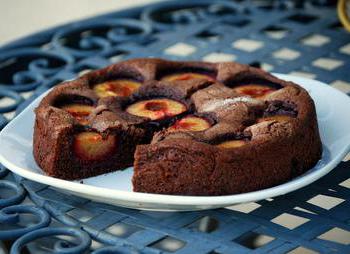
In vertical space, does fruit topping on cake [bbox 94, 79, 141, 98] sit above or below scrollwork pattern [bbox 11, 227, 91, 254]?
above

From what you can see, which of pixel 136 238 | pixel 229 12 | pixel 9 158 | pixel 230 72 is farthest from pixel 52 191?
pixel 229 12

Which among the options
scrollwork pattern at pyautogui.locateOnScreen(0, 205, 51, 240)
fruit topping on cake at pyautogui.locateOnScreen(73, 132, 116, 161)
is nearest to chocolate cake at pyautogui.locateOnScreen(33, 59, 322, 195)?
fruit topping on cake at pyautogui.locateOnScreen(73, 132, 116, 161)

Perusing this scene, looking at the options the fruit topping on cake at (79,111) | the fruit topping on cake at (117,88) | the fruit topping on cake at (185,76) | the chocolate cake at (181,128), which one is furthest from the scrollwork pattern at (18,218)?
the fruit topping on cake at (185,76)

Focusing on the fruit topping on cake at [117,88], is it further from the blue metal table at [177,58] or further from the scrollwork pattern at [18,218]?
the scrollwork pattern at [18,218]

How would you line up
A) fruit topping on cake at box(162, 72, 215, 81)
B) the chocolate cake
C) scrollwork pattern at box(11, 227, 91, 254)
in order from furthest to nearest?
fruit topping on cake at box(162, 72, 215, 81), the chocolate cake, scrollwork pattern at box(11, 227, 91, 254)

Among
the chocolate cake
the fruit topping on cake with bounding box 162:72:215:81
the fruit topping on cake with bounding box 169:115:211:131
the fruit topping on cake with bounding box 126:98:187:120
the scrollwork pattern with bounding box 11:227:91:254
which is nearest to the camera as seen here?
the scrollwork pattern with bounding box 11:227:91:254

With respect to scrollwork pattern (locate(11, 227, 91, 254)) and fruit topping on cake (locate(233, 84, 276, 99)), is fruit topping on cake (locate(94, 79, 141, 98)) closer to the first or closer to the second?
fruit topping on cake (locate(233, 84, 276, 99))

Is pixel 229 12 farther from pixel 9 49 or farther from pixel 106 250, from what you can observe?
pixel 106 250
